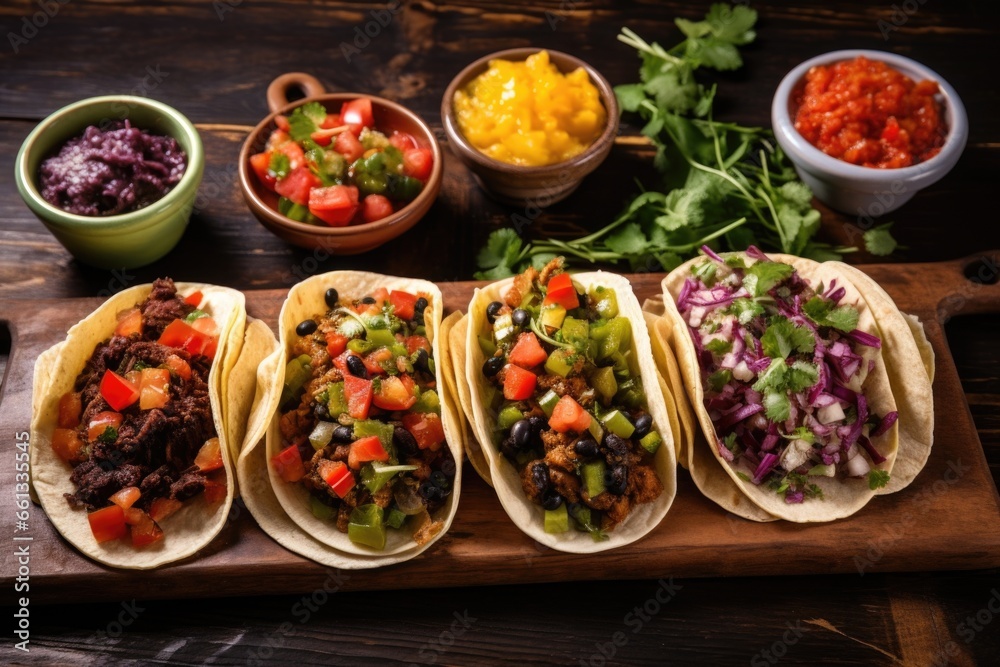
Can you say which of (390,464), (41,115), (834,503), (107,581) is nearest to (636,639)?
(834,503)

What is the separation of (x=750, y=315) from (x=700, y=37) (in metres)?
2.51

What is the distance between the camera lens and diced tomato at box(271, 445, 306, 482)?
11.9ft

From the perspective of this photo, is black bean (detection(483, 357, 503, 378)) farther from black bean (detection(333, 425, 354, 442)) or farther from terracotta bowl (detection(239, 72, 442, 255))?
terracotta bowl (detection(239, 72, 442, 255))

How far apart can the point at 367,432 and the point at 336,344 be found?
1.70ft

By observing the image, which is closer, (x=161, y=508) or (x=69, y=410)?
(x=161, y=508)

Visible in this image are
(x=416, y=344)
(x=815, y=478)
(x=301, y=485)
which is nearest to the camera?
(x=301, y=485)

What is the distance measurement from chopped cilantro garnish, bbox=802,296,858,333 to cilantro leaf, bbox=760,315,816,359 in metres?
0.13

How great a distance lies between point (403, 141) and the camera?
15.4 feet

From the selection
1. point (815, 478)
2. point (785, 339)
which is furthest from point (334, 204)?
point (815, 478)

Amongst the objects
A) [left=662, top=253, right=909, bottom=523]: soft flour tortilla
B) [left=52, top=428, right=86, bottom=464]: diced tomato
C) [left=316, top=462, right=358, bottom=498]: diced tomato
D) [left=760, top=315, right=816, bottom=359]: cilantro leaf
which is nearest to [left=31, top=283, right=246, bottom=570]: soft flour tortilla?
[left=52, top=428, right=86, bottom=464]: diced tomato

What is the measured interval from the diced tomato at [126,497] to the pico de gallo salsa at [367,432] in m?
0.55
